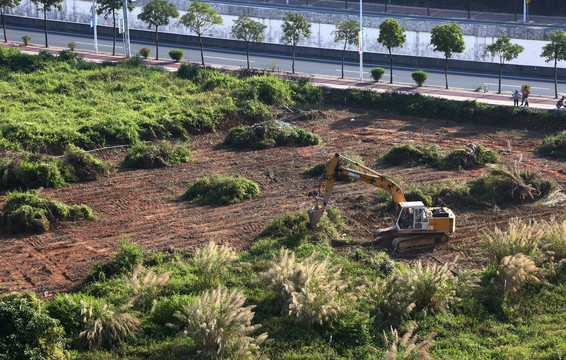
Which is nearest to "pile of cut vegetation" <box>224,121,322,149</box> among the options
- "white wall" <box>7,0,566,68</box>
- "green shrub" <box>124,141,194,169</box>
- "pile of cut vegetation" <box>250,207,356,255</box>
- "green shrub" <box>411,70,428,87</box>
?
"green shrub" <box>124,141,194,169</box>

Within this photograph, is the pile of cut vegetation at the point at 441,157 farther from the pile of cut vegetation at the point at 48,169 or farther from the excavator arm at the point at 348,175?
the pile of cut vegetation at the point at 48,169

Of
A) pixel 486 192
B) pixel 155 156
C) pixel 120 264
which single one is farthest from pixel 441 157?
pixel 120 264

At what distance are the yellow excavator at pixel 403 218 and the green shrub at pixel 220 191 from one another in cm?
429

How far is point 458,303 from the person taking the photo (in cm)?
1762

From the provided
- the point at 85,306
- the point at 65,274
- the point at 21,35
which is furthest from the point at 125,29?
the point at 85,306

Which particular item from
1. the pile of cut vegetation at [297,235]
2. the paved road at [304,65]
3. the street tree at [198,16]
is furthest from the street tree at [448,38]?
the pile of cut vegetation at [297,235]

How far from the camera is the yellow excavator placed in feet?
68.6

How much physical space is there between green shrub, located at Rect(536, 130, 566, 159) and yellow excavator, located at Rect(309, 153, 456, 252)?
11293 millimetres

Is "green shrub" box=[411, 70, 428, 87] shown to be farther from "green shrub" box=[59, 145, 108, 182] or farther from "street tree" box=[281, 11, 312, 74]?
"green shrub" box=[59, 145, 108, 182]

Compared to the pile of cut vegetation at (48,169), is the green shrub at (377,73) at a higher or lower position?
higher


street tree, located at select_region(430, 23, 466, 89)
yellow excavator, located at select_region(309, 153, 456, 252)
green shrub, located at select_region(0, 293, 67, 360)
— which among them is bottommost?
green shrub, located at select_region(0, 293, 67, 360)

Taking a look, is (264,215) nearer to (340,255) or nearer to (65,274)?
(340,255)

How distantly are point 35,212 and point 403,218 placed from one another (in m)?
12.2

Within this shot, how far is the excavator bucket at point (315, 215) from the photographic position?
21.4m
